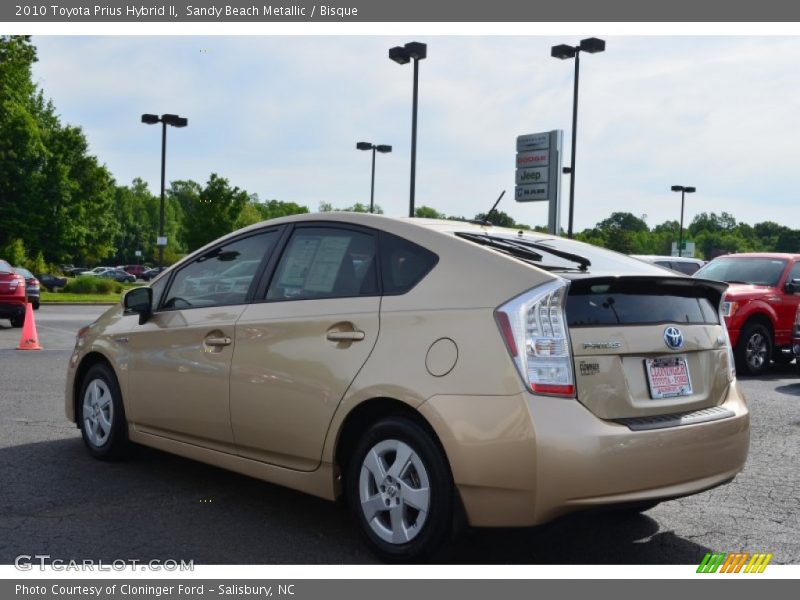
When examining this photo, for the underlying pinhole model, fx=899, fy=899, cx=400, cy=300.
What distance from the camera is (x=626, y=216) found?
147750 mm

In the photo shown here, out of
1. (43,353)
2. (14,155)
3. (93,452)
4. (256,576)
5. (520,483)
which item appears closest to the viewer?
(520,483)

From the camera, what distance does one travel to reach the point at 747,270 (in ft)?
45.6

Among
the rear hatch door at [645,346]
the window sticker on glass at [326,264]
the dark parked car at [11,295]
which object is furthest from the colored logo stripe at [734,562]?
the dark parked car at [11,295]

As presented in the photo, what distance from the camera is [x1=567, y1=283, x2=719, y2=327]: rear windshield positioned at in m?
3.91

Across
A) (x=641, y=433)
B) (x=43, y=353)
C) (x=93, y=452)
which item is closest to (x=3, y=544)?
(x=93, y=452)

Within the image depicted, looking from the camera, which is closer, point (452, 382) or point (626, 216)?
point (452, 382)

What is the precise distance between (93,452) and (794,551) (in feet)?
14.6

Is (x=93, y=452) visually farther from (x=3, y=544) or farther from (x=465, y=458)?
(x=465, y=458)

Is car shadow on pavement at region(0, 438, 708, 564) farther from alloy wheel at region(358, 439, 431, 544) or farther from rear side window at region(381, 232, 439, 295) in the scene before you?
rear side window at region(381, 232, 439, 295)

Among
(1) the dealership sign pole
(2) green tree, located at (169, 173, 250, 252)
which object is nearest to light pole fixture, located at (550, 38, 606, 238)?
(1) the dealership sign pole

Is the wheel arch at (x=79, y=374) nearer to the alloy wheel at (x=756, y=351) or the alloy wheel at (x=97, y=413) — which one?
the alloy wheel at (x=97, y=413)

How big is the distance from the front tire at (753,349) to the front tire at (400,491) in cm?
980

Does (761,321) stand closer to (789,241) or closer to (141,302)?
(141,302)

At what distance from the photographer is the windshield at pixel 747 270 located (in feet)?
44.7
